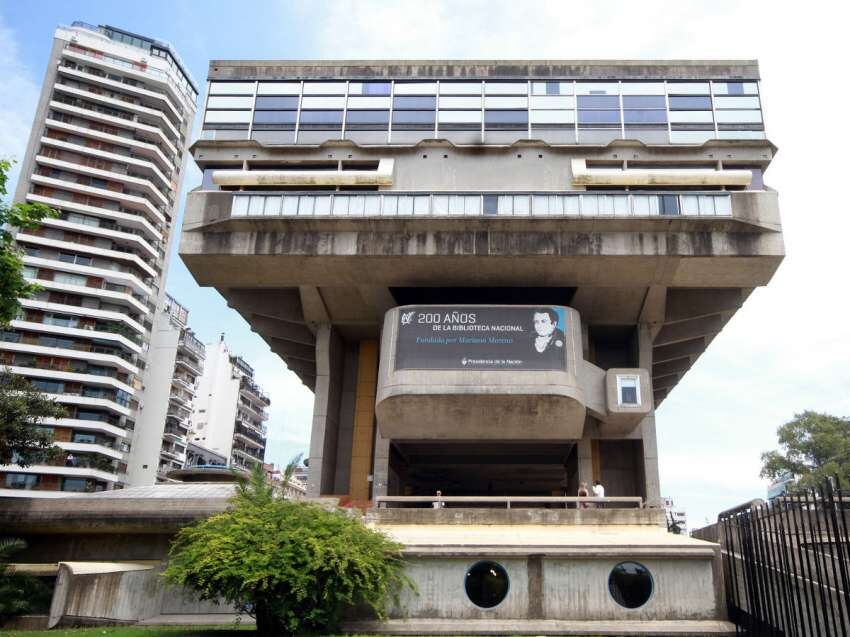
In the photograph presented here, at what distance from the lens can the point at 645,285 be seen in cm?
3209

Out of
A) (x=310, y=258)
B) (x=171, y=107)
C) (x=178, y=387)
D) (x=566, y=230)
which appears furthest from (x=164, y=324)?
(x=566, y=230)

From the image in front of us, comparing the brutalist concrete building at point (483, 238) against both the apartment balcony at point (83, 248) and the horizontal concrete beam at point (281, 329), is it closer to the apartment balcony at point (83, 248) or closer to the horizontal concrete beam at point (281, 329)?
the horizontal concrete beam at point (281, 329)

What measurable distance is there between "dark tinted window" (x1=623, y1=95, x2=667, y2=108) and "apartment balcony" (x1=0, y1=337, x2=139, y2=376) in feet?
145

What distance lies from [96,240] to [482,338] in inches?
1710

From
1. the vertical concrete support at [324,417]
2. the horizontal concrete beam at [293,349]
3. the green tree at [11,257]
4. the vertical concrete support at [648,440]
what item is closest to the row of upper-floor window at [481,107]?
the vertical concrete support at [648,440]

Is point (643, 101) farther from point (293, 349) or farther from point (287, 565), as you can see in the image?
point (287, 565)

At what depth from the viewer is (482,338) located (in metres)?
30.1

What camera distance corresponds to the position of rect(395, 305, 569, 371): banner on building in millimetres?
29547

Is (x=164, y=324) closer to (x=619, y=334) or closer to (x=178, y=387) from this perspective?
(x=178, y=387)

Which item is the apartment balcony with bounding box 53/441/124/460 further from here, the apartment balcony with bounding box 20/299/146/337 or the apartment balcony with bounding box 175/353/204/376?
the apartment balcony with bounding box 175/353/204/376

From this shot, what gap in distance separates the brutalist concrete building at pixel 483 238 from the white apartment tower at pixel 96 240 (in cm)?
2593

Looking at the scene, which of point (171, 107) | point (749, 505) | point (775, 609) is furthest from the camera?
point (171, 107)

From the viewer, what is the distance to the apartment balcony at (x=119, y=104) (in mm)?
61844

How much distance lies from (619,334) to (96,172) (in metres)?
47.2
